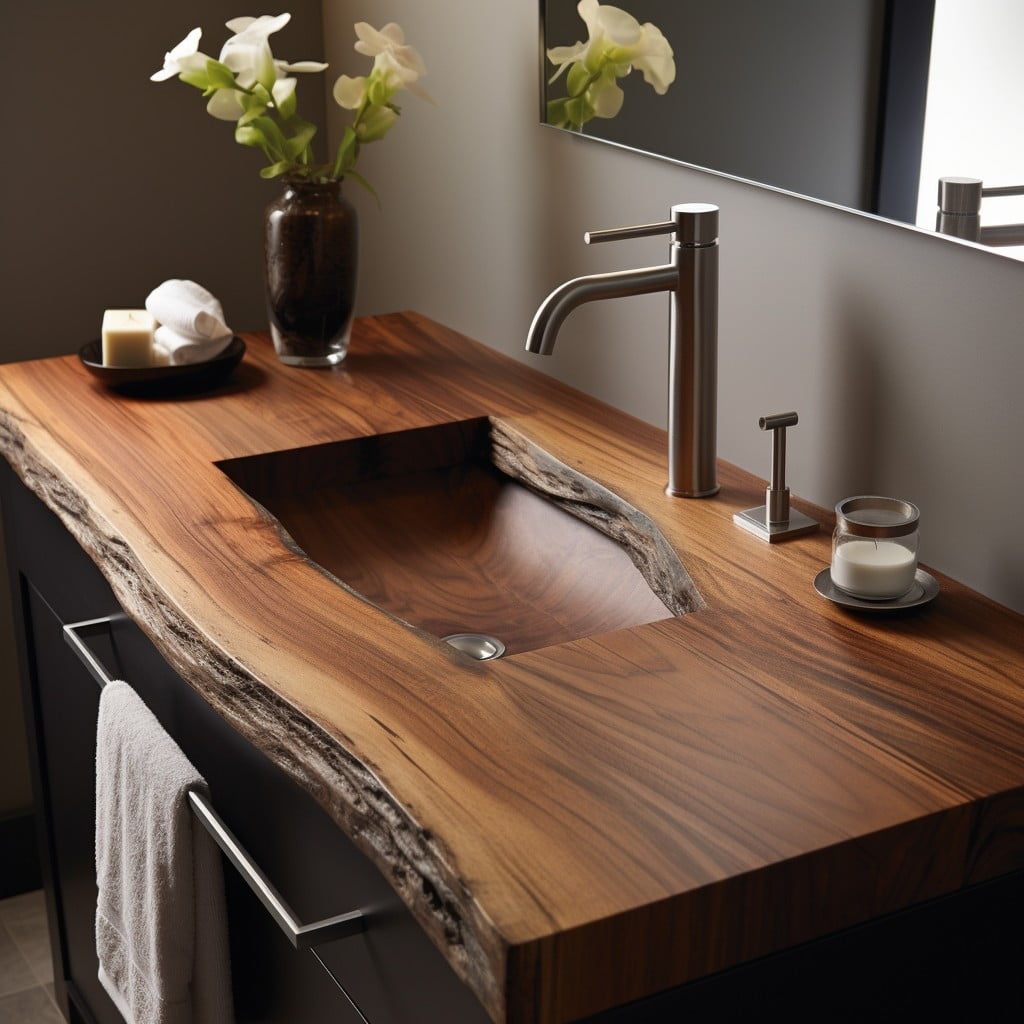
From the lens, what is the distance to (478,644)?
1.26m

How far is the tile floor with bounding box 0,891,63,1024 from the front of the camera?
211 cm

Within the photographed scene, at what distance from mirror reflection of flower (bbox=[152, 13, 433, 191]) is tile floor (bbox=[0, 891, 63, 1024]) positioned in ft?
4.25

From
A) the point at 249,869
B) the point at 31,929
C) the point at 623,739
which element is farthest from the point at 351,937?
the point at 31,929

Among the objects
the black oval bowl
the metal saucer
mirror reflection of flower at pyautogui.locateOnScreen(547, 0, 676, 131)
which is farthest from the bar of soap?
the metal saucer

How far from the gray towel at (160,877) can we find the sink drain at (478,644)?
246 mm

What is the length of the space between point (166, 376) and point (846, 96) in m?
0.82

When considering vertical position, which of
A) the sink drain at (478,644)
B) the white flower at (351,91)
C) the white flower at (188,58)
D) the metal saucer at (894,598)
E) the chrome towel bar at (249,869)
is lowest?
the chrome towel bar at (249,869)

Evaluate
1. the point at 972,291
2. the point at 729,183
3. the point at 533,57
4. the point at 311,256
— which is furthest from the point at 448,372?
the point at 972,291

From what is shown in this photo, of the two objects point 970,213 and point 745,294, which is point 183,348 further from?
point 970,213

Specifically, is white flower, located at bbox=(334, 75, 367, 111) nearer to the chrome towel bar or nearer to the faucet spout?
the faucet spout

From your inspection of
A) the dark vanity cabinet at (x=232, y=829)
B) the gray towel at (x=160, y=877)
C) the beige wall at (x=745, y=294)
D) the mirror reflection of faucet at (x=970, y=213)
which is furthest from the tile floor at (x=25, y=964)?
the mirror reflection of faucet at (x=970, y=213)

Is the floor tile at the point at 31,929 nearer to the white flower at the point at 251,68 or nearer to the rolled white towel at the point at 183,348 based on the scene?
the rolled white towel at the point at 183,348

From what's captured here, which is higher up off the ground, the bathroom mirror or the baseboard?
the bathroom mirror

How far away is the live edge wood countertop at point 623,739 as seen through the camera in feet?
2.54
